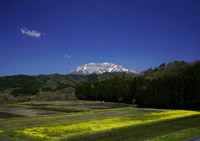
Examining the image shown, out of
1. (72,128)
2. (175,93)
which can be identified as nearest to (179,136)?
(72,128)

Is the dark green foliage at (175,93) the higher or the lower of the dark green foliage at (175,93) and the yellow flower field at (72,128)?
the higher

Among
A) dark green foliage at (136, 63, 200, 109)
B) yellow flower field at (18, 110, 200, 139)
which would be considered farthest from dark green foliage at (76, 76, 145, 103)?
yellow flower field at (18, 110, 200, 139)

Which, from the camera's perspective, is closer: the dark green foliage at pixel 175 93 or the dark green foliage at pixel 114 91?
the dark green foliage at pixel 175 93

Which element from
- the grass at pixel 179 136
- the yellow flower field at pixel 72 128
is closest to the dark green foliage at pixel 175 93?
the yellow flower field at pixel 72 128

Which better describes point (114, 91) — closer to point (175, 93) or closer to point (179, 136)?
point (175, 93)

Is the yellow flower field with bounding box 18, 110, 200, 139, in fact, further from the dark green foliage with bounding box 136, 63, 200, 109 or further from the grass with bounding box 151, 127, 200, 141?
the dark green foliage with bounding box 136, 63, 200, 109

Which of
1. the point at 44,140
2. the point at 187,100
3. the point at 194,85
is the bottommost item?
the point at 44,140

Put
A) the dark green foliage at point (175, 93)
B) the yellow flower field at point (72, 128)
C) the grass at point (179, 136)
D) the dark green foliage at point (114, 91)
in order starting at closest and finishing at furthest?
the grass at point (179, 136) < the yellow flower field at point (72, 128) < the dark green foliage at point (175, 93) < the dark green foliage at point (114, 91)

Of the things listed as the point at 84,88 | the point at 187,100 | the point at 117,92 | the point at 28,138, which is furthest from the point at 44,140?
the point at 84,88

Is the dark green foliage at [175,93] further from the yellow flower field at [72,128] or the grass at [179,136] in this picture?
the grass at [179,136]

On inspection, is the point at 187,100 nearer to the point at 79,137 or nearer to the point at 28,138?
the point at 79,137

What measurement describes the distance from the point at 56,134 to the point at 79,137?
14.4ft

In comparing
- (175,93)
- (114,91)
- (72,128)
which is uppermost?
(114,91)

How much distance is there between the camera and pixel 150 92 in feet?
279
